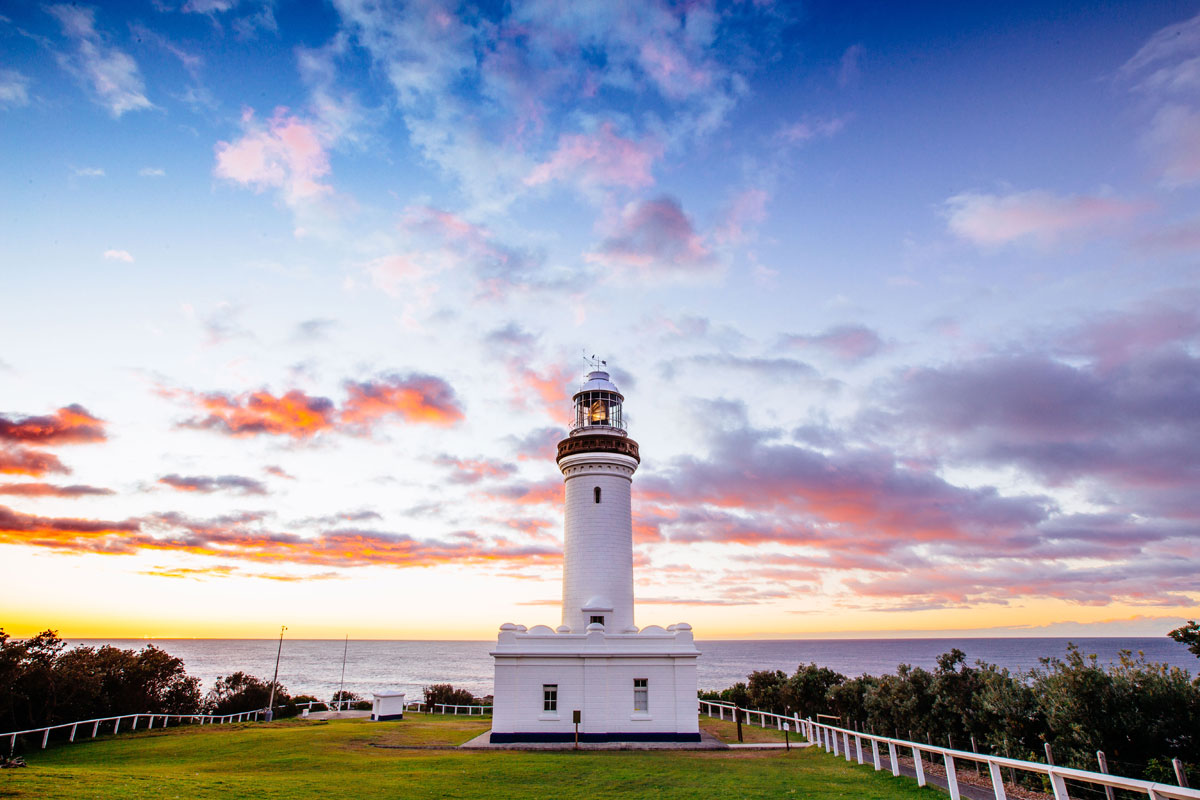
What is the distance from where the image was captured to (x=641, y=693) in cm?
2167

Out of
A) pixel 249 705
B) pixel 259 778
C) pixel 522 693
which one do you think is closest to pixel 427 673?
pixel 249 705

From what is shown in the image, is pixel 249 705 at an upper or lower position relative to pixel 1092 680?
lower

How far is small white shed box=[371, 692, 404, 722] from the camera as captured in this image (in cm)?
2906

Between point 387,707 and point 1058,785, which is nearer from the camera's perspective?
point 1058,785

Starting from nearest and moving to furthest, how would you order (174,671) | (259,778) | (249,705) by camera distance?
(259,778) < (174,671) < (249,705)

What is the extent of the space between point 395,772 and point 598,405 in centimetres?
1584

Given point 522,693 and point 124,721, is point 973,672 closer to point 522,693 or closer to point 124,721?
point 522,693

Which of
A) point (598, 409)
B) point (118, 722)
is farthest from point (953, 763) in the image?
point (118, 722)

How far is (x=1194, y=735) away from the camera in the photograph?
1235 cm

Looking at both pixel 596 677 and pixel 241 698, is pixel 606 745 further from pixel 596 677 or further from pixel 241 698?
Answer: pixel 241 698

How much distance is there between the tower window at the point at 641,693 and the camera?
21.6m

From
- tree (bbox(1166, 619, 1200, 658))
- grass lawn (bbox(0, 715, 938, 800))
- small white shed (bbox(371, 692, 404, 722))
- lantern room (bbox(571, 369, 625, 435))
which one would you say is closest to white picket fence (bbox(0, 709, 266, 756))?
grass lawn (bbox(0, 715, 938, 800))

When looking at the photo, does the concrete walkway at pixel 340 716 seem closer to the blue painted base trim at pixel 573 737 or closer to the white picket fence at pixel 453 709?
the white picket fence at pixel 453 709

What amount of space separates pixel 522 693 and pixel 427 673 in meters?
104
